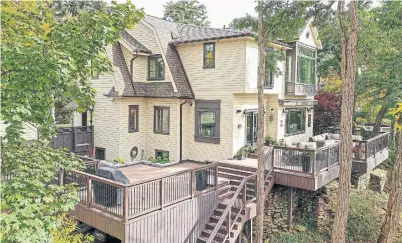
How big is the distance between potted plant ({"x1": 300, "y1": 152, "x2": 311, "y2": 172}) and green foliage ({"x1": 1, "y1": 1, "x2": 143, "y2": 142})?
29.0ft

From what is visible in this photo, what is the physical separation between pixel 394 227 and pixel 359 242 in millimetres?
1797

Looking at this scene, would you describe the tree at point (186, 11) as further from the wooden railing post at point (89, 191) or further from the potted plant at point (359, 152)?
the wooden railing post at point (89, 191)

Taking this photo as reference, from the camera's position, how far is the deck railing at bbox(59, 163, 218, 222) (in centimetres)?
897

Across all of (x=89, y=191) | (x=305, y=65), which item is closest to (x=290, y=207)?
(x=89, y=191)

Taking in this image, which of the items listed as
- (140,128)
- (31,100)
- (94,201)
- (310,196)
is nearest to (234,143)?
(310,196)

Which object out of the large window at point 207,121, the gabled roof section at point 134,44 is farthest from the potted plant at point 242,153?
the gabled roof section at point 134,44

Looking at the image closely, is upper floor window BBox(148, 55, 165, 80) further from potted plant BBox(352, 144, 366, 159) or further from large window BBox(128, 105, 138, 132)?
potted plant BBox(352, 144, 366, 159)

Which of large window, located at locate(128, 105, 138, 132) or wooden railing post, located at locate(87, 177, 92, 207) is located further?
large window, located at locate(128, 105, 138, 132)

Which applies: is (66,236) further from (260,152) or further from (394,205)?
(394,205)

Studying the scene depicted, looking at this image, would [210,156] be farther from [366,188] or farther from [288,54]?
[366,188]

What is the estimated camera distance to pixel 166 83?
1762 cm

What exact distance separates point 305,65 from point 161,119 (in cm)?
953

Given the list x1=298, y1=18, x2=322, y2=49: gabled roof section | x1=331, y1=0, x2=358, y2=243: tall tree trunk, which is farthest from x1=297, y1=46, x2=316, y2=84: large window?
x1=331, y1=0, x2=358, y2=243: tall tree trunk

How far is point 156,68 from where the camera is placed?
18.2 m
